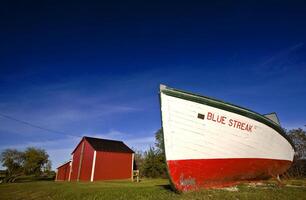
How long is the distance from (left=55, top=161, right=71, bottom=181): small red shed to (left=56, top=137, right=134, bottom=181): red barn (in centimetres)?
22

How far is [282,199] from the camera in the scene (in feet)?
19.4

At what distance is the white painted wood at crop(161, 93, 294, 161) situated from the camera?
7629 mm

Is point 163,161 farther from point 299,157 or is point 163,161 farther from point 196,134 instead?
point 196,134

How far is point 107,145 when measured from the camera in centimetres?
2809

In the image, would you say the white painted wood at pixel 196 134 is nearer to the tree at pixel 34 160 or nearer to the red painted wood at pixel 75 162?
the red painted wood at pixel 75 162

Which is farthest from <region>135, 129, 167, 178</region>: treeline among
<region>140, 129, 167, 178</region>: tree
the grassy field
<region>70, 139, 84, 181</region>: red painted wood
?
the grassy field

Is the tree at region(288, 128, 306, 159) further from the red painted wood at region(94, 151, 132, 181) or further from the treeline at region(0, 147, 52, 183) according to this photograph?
the treeline at region(0, 147, 52, 183)

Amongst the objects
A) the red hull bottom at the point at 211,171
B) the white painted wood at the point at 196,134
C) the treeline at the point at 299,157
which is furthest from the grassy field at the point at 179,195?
the treeline at the point at 299,157

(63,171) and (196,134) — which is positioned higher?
(196,134)

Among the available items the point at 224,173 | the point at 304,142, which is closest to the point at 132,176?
the point at 304,142

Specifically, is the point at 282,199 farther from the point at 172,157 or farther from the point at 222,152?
the point at 172,157

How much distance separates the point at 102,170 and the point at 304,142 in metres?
20.9

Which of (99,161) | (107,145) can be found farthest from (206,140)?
(107,145)

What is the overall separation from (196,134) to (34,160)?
29020 millimetres
